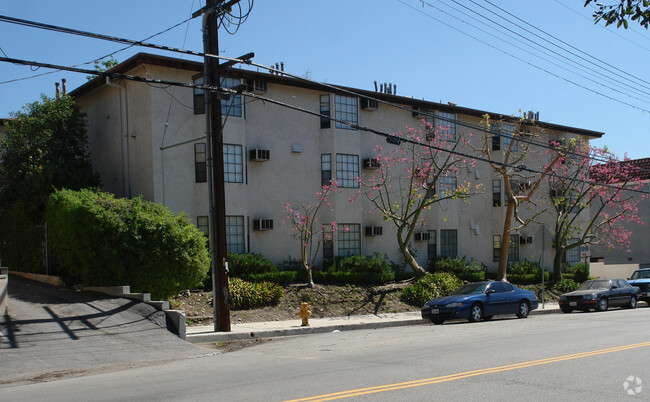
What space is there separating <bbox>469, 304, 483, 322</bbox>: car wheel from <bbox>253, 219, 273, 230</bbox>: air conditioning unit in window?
27.5ft

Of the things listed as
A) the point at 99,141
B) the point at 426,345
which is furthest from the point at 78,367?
the point at 99,141

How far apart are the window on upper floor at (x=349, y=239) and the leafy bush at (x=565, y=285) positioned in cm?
1120

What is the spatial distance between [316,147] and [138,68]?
783 cm

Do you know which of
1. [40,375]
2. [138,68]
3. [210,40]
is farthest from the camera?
[138,68]

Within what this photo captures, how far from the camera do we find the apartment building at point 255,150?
Result: 21.6 m

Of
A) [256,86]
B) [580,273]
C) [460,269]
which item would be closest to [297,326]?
[256,86]

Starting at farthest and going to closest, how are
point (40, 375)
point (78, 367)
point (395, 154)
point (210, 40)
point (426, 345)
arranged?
point (395, 154) < point (210, 40) < point (426, 345) < point (78, 367) < point (40, 375)

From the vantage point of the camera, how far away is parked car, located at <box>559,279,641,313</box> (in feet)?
78.1

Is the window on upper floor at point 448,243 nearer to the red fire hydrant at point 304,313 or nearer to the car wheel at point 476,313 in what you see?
the car wheel at point 476,313

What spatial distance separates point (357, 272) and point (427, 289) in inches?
111

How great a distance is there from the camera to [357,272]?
78.4ft

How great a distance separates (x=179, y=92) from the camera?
72.1ft

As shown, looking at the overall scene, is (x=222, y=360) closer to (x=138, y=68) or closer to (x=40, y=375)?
(x=40, y=375)

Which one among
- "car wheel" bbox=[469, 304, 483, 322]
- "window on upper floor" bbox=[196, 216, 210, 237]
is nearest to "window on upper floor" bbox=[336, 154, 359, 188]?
"window on upper floor" bbox=[196, 216, 210, 237]
